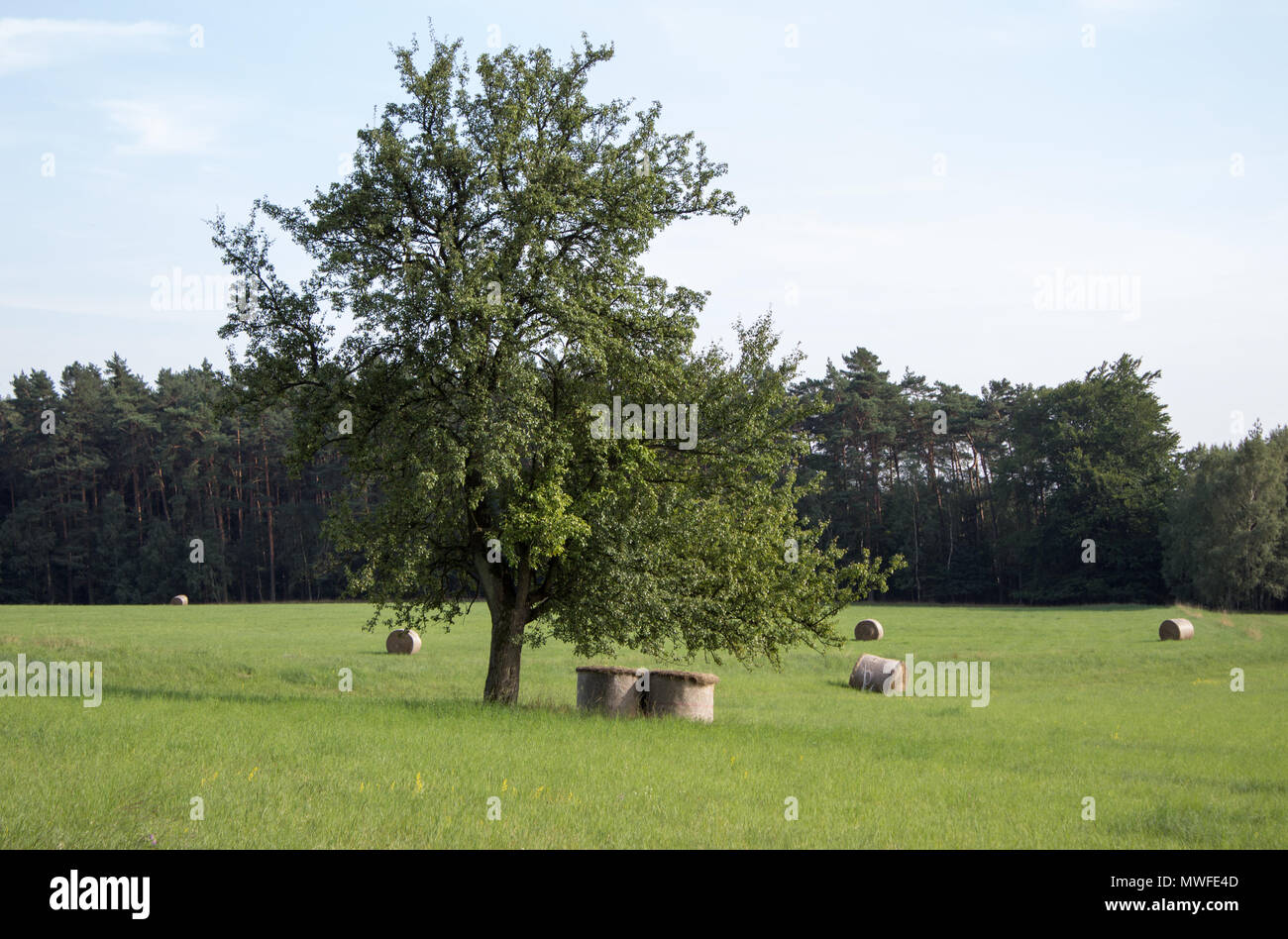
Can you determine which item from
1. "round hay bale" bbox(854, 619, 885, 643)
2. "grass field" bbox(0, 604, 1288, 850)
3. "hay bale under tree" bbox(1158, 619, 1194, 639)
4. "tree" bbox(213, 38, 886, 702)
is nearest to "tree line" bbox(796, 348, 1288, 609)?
"round hay bale" bbox(854, 619, 885, 643)

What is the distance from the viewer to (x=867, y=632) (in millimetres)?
50125

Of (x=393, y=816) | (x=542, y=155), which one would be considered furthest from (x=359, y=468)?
(x=393, y=816)

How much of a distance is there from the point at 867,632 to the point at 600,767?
38000 mm

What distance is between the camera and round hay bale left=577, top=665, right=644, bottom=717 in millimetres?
21812

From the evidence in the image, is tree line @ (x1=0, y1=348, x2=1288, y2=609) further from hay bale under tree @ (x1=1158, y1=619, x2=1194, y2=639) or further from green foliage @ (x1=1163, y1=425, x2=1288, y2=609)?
hay bale under tree @ (x1=1158, y1=619, x2=1194, y2=639)

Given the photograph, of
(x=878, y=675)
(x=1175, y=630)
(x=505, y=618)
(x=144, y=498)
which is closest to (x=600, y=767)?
(x=505, y=618)

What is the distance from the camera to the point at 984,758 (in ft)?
59.1

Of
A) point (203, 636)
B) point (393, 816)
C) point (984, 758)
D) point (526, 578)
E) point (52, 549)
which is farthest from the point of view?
point (52, 549)

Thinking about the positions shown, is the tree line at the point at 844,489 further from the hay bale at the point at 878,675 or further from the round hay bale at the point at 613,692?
the round hay bale at the point at 613,692

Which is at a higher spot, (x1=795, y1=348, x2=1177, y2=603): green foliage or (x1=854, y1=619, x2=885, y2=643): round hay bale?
(x1=795, y1=348, x2=1177, y2=603): green foliage

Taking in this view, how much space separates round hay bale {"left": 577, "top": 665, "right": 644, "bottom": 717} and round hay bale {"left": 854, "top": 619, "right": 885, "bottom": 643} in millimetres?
29716

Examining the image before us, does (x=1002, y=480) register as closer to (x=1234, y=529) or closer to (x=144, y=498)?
(x=1234, y=529)
